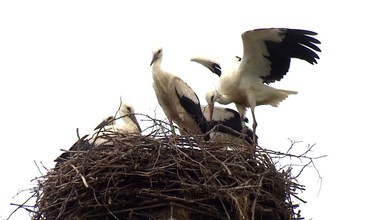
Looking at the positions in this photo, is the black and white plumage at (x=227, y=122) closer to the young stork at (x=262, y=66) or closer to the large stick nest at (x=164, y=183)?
the young stork at (x=262, y=66)

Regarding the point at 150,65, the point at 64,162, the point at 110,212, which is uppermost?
the point at 150,65

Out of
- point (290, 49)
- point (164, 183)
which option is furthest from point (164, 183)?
point (290, 49)

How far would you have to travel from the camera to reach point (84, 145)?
28.4ft

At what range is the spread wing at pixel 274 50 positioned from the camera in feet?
32.0

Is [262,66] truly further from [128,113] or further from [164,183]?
[164,183]

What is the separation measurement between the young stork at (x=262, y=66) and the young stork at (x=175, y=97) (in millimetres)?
496

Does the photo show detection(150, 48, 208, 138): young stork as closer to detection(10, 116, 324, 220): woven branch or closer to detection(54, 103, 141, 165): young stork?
detection(54, 103, 141, 165): young stork

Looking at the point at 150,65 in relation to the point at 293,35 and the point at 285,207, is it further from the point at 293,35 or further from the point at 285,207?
the point at 285,207

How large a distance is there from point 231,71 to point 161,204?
3.40m

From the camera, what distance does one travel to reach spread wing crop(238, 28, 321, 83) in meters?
9.76

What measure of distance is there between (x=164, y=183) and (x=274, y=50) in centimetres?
318

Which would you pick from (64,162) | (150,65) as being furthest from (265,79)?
(64,162)

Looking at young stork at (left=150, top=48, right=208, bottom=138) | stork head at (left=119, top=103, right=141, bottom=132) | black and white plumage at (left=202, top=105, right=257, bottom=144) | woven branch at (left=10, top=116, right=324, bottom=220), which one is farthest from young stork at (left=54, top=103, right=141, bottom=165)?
black and white plumage at (left=202, top=105, right=257, bottom=144)

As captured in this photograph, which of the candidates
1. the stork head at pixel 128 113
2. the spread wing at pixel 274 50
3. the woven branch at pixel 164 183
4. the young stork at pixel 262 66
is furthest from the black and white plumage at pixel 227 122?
the woven branch at pixel 164 183
